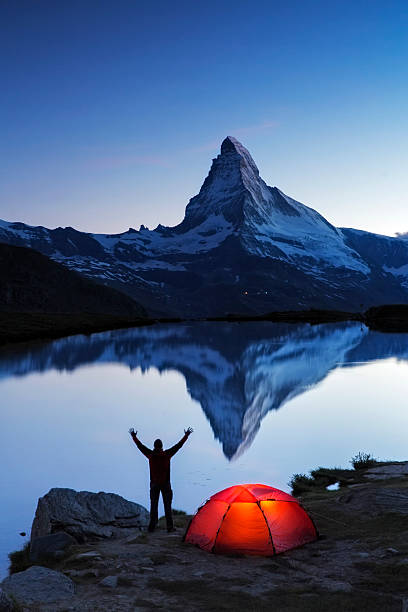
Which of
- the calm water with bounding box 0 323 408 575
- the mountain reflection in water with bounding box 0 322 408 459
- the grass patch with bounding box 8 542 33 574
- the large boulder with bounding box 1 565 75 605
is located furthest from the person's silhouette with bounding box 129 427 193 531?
the mountain reflection in water with bounding box 0 322 408 459

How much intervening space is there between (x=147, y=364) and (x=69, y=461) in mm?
43284

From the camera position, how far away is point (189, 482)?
2461cm

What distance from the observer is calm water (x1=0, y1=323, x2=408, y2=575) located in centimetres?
2492

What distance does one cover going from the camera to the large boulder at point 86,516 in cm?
1716

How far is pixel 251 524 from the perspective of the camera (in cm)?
1583

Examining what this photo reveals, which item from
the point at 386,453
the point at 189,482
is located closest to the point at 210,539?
the point at 189,482

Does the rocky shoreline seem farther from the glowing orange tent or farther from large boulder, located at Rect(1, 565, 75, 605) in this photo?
the glowing orange tent

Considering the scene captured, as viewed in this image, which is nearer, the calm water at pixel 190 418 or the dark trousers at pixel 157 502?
the dark trousers at pixel 157 502

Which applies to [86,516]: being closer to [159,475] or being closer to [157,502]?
[157,502]

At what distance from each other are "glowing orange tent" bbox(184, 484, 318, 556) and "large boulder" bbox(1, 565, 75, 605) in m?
4.13

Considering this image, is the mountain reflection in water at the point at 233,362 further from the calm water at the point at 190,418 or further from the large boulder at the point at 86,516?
the large boulder at the point at 86,516

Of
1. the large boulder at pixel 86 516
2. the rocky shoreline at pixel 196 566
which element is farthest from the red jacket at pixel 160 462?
the large boulder at pixel 86 516

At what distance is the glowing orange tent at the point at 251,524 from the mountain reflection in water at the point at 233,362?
1247cm

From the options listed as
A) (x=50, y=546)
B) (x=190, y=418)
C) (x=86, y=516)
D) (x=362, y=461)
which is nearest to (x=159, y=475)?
(x=86, y=516)
